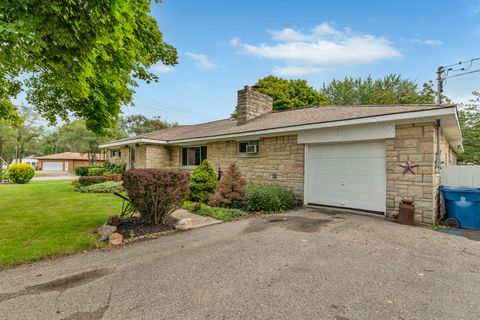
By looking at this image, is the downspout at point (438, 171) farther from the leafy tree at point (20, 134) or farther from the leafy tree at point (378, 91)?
the leafy tree at point (20, 134)

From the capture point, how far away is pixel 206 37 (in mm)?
11805

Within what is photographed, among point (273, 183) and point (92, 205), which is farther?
point (273, 183)

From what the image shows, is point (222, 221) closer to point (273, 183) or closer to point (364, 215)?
point (273, 183)

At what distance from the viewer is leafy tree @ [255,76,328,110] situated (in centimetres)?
2343

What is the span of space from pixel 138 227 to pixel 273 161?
5551 millimetres

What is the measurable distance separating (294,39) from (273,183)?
8.07 meters

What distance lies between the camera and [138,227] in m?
5.38

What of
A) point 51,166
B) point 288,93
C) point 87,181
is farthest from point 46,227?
point 51,166

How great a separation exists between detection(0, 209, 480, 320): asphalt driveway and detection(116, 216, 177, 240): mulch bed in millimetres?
446

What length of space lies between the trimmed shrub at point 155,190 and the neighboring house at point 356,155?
14.5 feet

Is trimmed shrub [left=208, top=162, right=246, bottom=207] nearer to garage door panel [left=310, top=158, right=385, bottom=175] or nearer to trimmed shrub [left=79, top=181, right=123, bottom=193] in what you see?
garage door panel [left=310, top=158, right=385, bottom=175]

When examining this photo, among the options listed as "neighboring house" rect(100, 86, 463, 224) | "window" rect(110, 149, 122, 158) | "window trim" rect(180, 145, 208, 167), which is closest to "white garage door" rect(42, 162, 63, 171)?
"window" rect(110, 149, 122, 158)

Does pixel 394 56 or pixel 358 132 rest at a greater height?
pixel 394 56

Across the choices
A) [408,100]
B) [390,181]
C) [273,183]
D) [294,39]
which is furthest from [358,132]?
[408,100]
